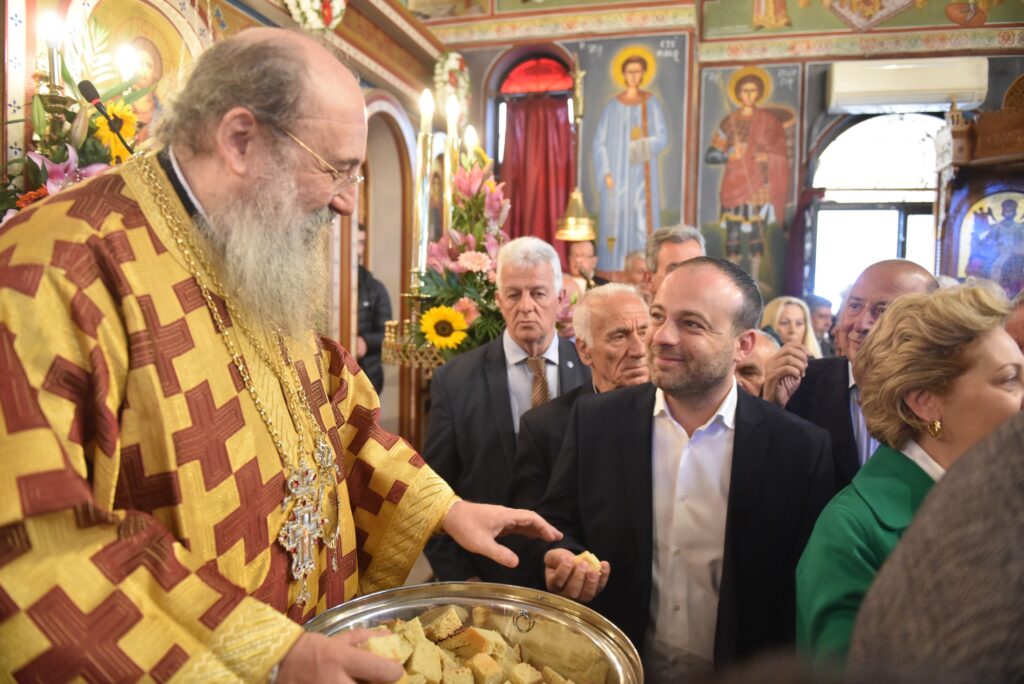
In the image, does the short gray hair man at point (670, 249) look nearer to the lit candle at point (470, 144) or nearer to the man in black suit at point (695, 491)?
the lit candle at point (470, 144)

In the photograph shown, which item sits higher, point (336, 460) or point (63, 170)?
point (63, 170)

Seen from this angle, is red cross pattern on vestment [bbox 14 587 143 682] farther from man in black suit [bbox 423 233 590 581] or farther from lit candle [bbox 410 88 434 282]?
lit candle [bbox 410 88 434 282]

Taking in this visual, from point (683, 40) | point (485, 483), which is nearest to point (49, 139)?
point (485, 483)

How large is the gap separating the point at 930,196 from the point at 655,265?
817 centimetres

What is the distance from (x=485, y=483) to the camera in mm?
2973

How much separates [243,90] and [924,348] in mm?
1629

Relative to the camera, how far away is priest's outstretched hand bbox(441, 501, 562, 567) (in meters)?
1.68

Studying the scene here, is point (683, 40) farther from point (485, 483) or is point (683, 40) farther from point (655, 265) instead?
point (485, 483)

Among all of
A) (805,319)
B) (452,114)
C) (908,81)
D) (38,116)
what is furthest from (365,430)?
(908,81)

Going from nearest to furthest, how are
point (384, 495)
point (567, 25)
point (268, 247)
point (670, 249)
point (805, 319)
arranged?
point (268, 247)
point (384, 495)
point (670, 249)
point (805, 319)
point (567, 25)

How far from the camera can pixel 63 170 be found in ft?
9.46

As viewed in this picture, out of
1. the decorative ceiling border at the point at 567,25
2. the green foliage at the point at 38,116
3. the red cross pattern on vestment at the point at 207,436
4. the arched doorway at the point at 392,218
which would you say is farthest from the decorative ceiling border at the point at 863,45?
the red cross pattern on vestment at the point at 207,436

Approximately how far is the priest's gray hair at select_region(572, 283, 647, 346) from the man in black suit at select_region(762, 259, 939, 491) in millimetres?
595

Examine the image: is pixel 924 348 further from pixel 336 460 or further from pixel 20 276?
pixel 20 276
